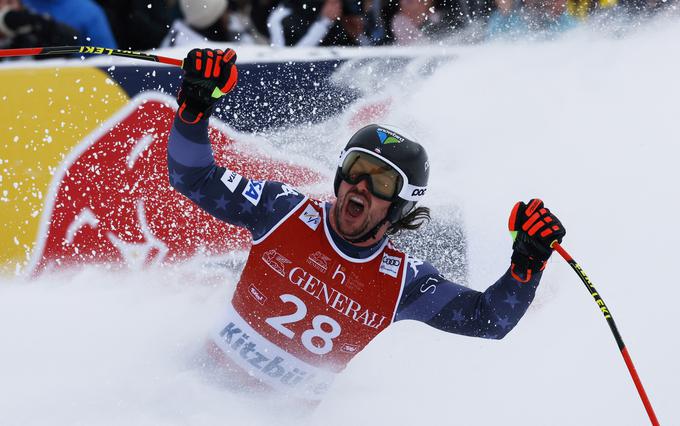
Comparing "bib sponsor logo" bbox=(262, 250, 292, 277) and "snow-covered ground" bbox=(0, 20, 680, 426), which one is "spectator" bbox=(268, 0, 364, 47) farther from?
"bib sponsor logo" bbox=(262, 250, 292, 277)

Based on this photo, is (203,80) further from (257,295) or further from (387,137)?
(257,295)

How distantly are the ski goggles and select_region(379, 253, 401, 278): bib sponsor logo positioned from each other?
0.27 metres

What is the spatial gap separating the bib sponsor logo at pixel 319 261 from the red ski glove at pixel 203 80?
674mm

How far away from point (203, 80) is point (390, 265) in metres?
1.03

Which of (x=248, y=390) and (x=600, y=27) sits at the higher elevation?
(x=600, y=27)

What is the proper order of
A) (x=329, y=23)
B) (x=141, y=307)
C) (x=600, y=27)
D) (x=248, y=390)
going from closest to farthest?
(x=248, y=390) < (x=141, y=307) < (x=600, y=27) < (x=329, y=23)

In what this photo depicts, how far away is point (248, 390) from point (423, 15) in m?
2.68

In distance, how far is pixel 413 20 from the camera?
574 centimetres

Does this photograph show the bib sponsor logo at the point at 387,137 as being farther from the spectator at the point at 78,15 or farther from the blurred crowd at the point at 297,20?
the spectator at the point at 78,15

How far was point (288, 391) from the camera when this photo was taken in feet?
13.0

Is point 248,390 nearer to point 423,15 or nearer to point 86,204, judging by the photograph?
point 86,204

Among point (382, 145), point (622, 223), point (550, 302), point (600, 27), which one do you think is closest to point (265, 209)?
point (382, 145)

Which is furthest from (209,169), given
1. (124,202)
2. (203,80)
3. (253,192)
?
(124,202)

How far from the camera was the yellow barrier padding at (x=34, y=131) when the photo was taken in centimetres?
477
